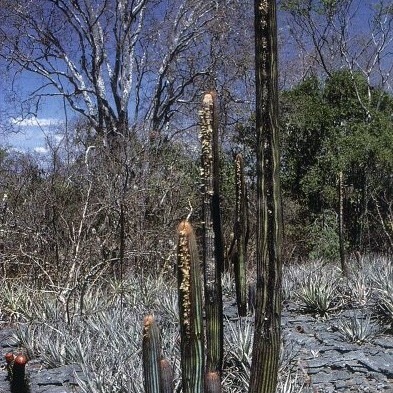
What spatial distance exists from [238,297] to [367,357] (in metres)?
1.42

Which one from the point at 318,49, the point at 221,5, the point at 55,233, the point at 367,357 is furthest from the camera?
the point at 318,49

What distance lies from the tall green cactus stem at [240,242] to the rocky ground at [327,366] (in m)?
0.48

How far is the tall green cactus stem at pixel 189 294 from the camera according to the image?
311 centimetres

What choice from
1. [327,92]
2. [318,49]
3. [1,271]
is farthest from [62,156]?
[318,49]

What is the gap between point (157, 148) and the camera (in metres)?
13.9

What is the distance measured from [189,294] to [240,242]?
3.01 meters

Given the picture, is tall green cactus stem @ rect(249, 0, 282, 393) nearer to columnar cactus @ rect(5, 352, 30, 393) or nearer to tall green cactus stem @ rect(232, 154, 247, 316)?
columnar cactus @ rect(5, 352, 30, 393)

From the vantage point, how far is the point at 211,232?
412 cm

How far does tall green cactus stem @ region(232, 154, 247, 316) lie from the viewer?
600 centimetres

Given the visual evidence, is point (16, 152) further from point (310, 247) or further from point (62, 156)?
point (310, 247)

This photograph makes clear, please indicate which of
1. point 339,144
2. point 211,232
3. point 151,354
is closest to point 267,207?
point 151,354

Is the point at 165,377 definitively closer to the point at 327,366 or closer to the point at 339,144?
the point at 327,366

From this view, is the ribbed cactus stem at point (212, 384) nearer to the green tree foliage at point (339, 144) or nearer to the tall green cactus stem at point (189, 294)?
the tall green cactus stem at point (189, 294)

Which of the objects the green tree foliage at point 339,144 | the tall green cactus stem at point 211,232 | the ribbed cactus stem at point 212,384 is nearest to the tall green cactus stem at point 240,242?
the tall green cactus stem at point 211,232
